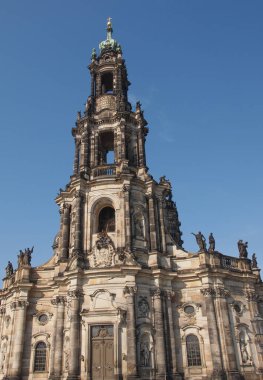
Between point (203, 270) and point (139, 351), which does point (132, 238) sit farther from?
point (139, 351)

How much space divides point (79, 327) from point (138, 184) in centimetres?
1180

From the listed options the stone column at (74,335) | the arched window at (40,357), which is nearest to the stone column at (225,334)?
the stone column at (74,335)

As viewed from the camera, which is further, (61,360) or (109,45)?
(109,45)

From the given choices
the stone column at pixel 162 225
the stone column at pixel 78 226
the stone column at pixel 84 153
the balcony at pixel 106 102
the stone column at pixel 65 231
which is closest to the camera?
the stone column at pixel 78 226

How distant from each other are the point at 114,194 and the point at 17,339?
12.9 meters

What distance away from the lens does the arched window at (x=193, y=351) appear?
2667 centimetres

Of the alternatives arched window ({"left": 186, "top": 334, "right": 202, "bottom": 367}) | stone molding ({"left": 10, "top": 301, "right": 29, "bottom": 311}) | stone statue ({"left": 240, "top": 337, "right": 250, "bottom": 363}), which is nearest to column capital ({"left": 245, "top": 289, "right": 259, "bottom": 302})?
stone statue ({"left": 240, "top": 337, "right": 250, "bottom": 363})

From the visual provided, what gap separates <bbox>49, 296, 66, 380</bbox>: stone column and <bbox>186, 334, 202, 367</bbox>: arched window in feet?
29.0

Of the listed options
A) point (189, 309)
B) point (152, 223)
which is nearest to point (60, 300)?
point (152, 223)

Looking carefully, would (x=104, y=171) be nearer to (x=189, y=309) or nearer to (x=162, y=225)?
(x=162, y=225)

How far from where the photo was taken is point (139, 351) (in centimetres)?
2538

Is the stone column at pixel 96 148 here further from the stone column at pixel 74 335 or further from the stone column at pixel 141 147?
the stone column at pixel 74 335

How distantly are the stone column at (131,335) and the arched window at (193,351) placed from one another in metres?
4.51

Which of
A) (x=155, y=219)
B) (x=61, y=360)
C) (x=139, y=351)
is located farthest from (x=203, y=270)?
(x=61, y=360)
